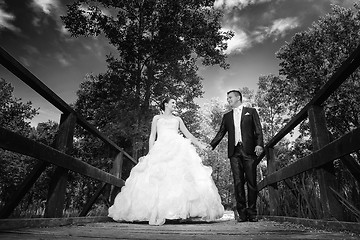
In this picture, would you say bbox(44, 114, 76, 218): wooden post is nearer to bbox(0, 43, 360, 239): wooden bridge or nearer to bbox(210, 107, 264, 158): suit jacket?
bbox(0, 43, 360, 239): wooden bridge

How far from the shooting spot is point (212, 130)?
38312 millimetres

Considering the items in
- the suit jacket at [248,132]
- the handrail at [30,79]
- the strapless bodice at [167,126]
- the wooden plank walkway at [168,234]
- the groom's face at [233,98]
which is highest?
the groom's face at [233,98]

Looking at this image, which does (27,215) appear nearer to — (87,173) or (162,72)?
(87,173)

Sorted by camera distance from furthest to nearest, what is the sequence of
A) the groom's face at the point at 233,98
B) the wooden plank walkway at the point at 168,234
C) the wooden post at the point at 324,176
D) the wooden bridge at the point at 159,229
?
1. the groom's face at the point at 233,98
2. the wooden post at the point at 324,176
3. the wooden bridge at the point at 159,229
4. the wooden plank walkway at the point at 168,234

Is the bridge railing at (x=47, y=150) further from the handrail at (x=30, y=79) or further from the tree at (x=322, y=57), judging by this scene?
the tree at (x=322, y=57)

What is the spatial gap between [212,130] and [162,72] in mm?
23715

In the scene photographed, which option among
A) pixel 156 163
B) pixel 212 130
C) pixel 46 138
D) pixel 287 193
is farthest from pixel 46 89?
pixel 212 130

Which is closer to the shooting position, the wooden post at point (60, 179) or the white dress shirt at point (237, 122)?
the wooden post at point (60, 179)

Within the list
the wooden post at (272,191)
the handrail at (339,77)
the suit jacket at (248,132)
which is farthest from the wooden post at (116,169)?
the handrail at (339,77)

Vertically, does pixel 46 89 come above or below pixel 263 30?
below

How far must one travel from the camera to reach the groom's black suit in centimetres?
439

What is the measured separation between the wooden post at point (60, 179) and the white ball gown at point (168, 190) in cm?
140

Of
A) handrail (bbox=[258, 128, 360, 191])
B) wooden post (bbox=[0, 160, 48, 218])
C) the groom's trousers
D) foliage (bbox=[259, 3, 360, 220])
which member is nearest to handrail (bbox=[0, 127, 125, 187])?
wooden post (bbox=[0, 160, 48, 218])

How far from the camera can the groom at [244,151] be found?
4388 millimetres
